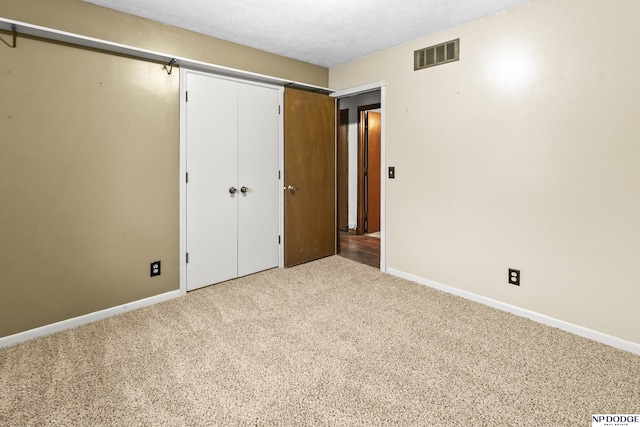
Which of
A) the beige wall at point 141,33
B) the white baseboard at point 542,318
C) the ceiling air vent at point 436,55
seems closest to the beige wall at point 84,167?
the beige wall at point 141,33

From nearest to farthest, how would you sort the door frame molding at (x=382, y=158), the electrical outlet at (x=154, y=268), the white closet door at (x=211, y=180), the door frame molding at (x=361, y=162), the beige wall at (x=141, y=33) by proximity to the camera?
the beige wall at (x=141, y=33), the electrical outlet at (x=154, y=268), the white closet door at (x=211, y=180), the door frame molding at (x=382, y=158), the door frame molding at (x=361, y=162)

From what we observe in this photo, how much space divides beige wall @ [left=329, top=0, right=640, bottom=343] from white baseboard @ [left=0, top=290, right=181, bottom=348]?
2496 millimetres

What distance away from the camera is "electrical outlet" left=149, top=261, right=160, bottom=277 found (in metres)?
2.83

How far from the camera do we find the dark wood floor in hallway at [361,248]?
4207 mm

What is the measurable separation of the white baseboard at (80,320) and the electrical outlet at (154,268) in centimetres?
20

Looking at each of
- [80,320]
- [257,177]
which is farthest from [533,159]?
[80,320]

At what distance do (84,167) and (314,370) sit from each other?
2.22 meters

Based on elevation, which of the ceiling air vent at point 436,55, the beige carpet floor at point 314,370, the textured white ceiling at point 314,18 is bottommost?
the beige carpet floor at point 314,370

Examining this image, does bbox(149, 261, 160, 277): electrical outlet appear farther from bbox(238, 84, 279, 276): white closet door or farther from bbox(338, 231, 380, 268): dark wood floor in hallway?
bbox(338, 231, 380, 268): dark wood floor in hallway

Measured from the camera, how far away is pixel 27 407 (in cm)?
158

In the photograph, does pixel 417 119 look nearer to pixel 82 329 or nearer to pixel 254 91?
pixel 254 91

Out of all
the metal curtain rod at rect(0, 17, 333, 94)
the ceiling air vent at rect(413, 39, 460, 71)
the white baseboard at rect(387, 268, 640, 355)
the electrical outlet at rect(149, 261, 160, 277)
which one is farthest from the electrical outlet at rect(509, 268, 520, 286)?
the electrical outlet at rect(149, 261, 160, 277)

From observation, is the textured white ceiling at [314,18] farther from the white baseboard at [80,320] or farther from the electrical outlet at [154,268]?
the white baseboard at [80,320]

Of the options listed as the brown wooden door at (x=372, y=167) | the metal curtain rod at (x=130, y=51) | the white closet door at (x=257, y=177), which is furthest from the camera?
the brown wooden door at (x=372, y=167)
